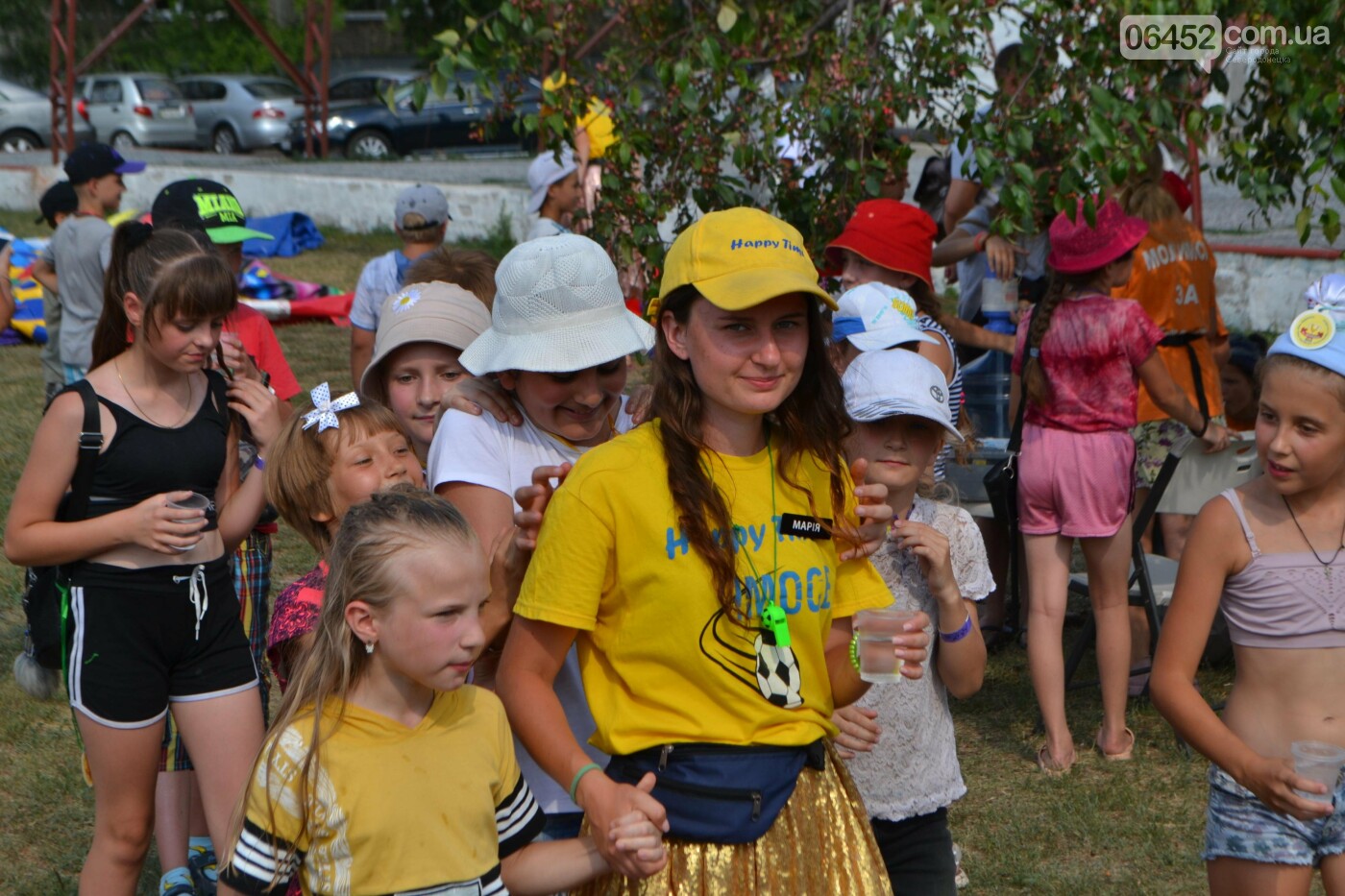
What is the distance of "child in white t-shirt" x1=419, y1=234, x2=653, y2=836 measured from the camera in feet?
8.80

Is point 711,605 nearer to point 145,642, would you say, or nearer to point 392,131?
point 145,642

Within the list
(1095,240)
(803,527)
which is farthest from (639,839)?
(1095,240)

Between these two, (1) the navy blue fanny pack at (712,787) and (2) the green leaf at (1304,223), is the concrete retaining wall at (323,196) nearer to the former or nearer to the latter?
(2) the green leaf at (1304,223)

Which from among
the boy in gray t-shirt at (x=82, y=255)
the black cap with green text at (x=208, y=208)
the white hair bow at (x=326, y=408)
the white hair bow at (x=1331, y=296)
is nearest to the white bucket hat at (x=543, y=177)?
the boy in gray t-shirt at (x=82, y=255)

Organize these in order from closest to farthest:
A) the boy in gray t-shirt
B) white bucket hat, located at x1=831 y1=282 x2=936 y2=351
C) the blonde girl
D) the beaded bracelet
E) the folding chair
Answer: the beaded bracelet → the blonde girl → white bucket hat, located at x1=831 y1=282 x2=936 y2=351 → the folding chair → the boy in gray t-shirt

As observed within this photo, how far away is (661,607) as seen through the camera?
7.38 ft

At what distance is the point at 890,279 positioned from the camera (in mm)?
4840

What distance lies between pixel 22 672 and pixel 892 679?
2771 mm

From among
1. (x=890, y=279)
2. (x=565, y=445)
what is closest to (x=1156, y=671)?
(x=565, y=445)

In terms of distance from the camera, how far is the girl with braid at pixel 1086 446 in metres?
5.04

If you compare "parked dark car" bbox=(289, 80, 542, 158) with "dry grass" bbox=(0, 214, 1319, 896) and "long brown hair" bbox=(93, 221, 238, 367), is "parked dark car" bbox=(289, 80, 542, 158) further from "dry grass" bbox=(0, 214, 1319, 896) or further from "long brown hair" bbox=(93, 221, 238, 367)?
"long brown hair" bbox=(93, 221, 238, 367)

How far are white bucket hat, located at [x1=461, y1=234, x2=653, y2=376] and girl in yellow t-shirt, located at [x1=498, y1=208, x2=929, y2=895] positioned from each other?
0.32m

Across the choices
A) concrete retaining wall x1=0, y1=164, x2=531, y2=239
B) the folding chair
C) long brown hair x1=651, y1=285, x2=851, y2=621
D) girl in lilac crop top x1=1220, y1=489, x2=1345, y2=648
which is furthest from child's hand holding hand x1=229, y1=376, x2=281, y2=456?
concrete retaining wall x1=0, y1=164, x2=531, y2=239

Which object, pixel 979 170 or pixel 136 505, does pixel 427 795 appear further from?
pixel 979 170
